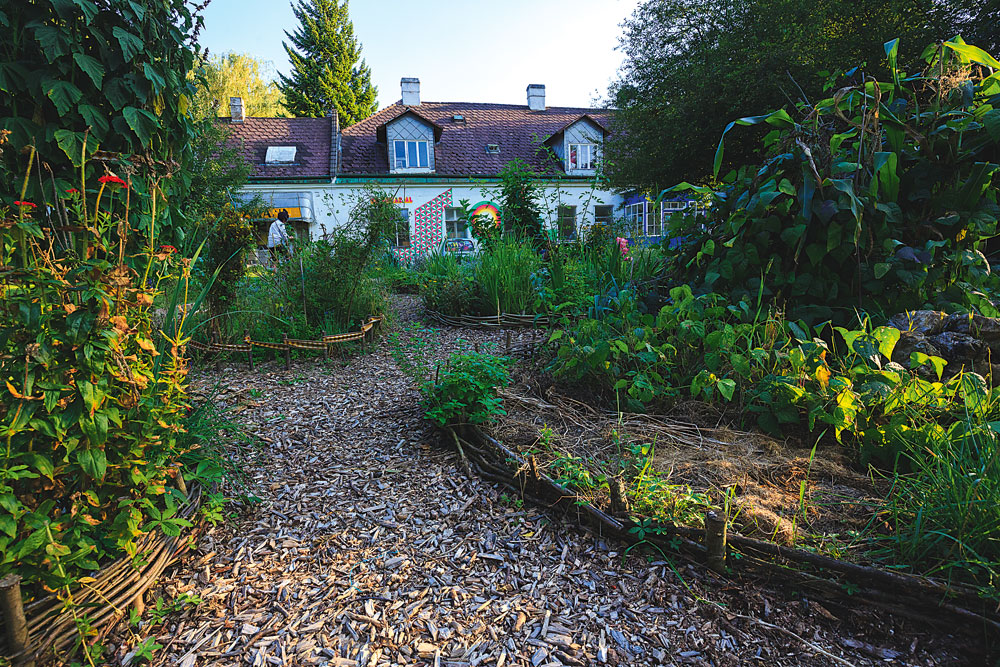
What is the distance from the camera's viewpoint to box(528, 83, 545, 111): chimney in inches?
828

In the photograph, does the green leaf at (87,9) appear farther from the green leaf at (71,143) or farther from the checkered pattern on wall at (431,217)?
the checkered pattern on wall at (431,217)

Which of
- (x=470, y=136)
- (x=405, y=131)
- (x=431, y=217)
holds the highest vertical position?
(x=470, y=136)

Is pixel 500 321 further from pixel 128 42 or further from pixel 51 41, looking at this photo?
pixel 51 41

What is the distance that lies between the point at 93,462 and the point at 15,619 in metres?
0.36

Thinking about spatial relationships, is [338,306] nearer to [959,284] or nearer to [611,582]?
[611,582]

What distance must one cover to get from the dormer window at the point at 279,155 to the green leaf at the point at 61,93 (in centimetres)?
1669

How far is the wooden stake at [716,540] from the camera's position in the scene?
5.10 ft

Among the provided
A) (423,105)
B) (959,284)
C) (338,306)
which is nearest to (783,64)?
(959,284)

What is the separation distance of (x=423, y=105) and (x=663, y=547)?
831 inches

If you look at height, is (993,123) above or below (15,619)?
above

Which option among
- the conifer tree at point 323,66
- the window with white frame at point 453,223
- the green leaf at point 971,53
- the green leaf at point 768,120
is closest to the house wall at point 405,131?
the window with white frame at point 453,223

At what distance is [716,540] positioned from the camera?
157 cm

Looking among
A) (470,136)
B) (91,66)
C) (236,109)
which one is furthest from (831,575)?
(236,109)

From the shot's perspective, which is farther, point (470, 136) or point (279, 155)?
point (470, 136)
